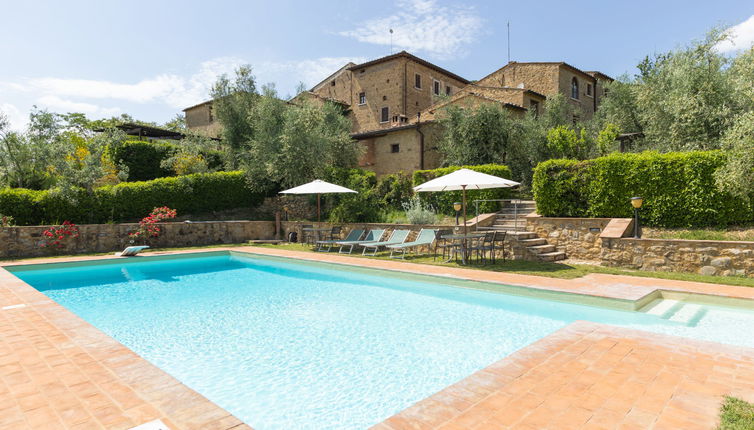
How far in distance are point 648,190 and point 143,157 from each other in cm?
2517

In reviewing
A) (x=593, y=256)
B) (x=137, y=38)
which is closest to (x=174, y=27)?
(x=137, y=38)

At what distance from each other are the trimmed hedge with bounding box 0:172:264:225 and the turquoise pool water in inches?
224

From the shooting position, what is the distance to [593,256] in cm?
1060

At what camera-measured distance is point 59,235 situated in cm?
1362

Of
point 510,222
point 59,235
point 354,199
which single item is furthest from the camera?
point 354,199

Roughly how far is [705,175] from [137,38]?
18536 millimetres

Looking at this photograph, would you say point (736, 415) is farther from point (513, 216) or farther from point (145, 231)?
point (145, 231)

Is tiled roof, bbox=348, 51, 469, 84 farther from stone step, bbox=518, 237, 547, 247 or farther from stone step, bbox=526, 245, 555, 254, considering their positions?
stone step, bbox=526, 245, 555, 254

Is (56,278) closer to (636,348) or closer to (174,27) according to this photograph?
(174,27)

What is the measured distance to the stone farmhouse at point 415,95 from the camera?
2362cm

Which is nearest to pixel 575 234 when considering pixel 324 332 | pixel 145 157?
pixel 324 332

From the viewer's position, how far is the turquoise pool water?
405 cm

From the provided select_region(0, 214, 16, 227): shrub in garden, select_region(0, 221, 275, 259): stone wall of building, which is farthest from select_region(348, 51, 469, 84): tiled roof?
select_region(0, 214, 16, 227): shrub in garden

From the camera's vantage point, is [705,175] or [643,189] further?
[643,189]
